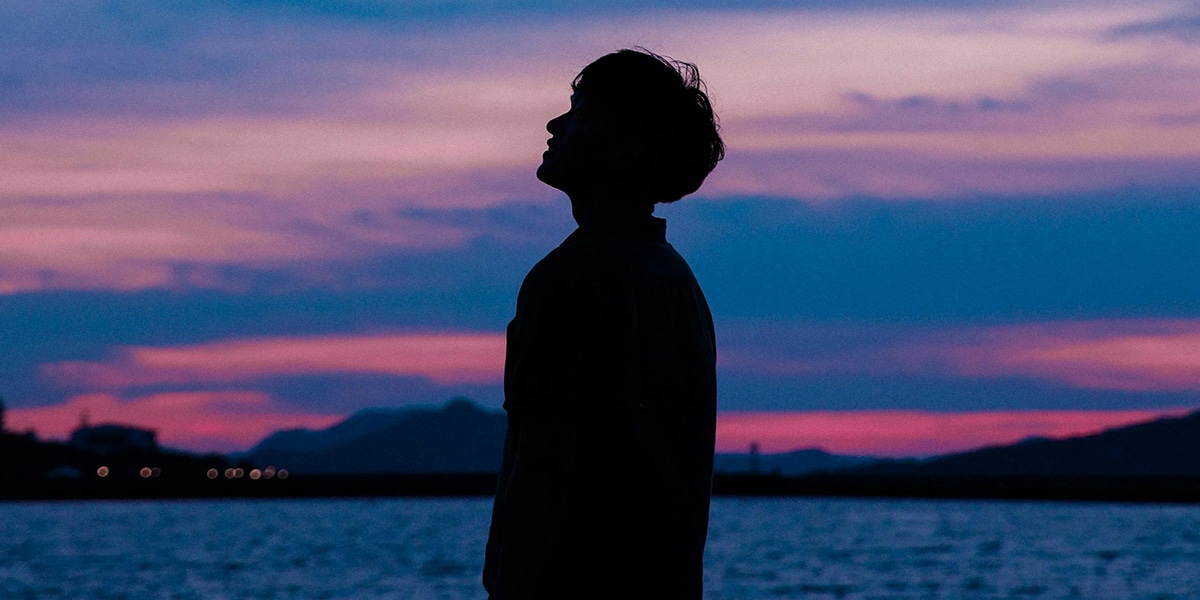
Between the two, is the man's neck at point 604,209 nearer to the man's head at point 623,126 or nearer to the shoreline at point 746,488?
the man's head at point 623,126

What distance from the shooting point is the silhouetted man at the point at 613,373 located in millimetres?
2250

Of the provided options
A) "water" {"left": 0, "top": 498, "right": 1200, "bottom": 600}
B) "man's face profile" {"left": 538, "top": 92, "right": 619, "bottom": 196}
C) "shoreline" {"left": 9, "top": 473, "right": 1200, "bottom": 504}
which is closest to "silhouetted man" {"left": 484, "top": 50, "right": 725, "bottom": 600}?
"man's face profile" {"left": 538, "top": 92, "right": 619, "bottom": 196}

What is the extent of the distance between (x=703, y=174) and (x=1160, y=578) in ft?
140

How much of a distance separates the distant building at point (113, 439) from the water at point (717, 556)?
50.2 meters

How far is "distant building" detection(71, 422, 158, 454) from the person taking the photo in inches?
5586

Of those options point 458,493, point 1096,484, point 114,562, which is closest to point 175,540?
point 114,562

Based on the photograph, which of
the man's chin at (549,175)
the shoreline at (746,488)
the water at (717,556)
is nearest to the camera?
the man's chin at (549,175)

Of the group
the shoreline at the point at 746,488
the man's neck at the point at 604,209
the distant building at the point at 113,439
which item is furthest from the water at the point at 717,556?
the distant building at the point at 113,439

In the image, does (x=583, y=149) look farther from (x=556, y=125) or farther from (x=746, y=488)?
(x=746, y=488)

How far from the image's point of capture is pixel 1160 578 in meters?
41.9

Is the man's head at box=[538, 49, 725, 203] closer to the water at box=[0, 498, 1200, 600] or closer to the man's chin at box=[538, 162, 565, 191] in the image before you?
the man's chin at box=[538, 162, 565, 191]

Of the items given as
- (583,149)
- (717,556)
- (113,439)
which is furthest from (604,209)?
(113,439)

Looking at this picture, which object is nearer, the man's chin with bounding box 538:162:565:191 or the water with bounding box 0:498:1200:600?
the man's chin with bounding box 538:162:565:191

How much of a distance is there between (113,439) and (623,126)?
150 m
